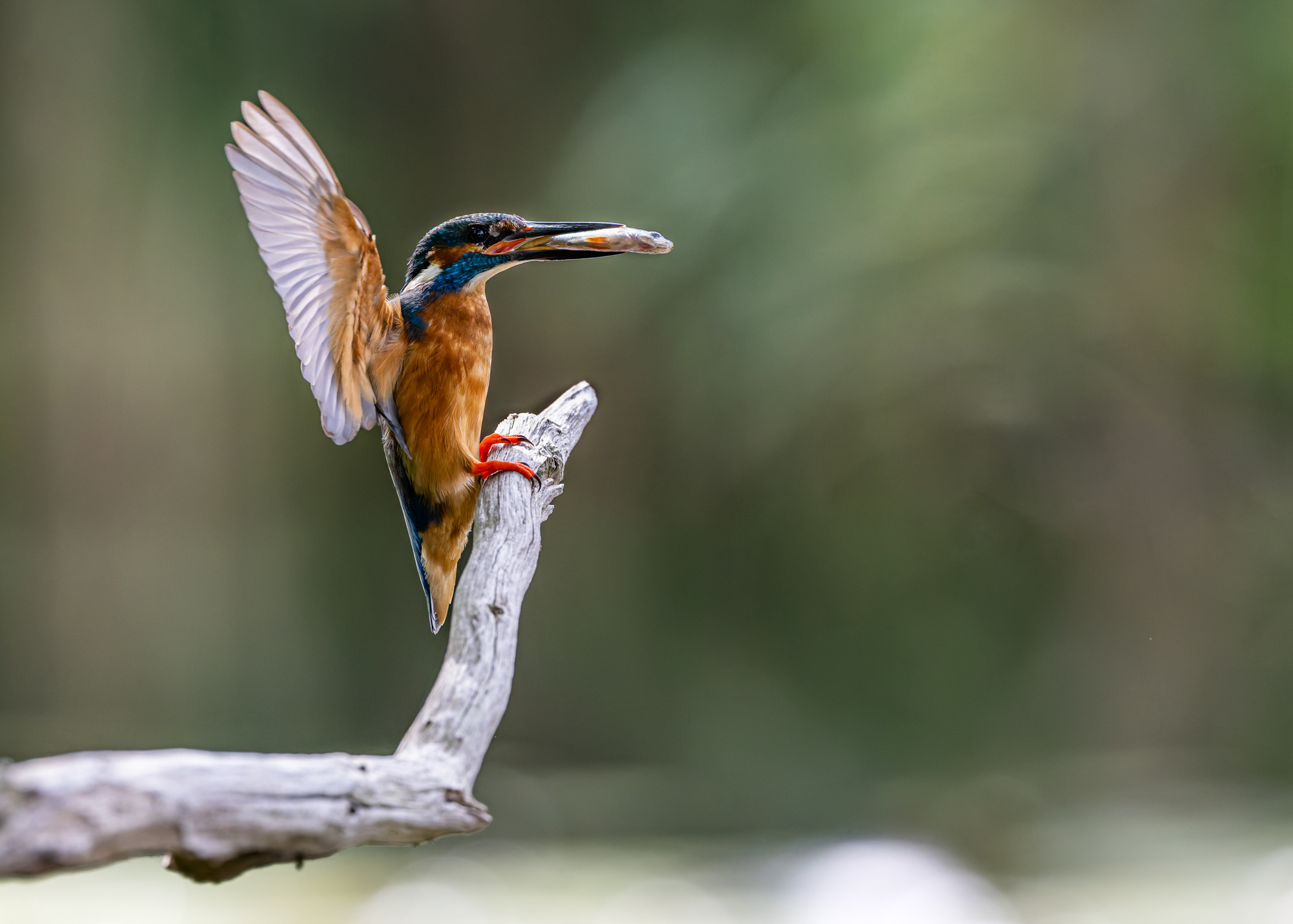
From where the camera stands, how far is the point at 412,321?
131 cm

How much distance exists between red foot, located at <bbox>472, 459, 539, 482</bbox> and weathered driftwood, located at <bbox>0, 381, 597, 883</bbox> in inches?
16.5

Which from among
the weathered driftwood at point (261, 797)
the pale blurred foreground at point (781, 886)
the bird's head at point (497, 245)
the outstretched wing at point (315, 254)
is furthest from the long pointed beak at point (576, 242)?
the pale blurred foreground at point (781, 886)

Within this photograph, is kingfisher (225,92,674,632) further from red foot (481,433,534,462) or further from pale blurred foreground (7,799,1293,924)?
pale blurred foreground (7,799,1293,924)

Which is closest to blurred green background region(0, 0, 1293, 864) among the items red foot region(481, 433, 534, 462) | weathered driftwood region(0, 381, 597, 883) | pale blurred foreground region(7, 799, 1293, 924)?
pale blurred foreground region(7, 799, 1293, 924)

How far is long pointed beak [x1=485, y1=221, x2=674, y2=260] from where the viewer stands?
1200 mm

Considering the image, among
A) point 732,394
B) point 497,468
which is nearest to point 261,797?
point 497,468

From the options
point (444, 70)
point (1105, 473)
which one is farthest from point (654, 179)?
point (1105, 473)

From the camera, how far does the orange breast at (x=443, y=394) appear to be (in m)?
1.30

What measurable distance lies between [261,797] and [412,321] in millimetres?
737

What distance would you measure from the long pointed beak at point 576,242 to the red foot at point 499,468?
23 cm

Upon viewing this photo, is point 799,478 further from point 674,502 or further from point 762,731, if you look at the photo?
point 762,731

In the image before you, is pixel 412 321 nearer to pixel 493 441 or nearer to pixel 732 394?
pixel 493 441

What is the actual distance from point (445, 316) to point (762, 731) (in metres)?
3.57

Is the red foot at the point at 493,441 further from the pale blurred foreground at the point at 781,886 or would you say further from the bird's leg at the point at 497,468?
the pale blurred foreground at the point at 781,886
